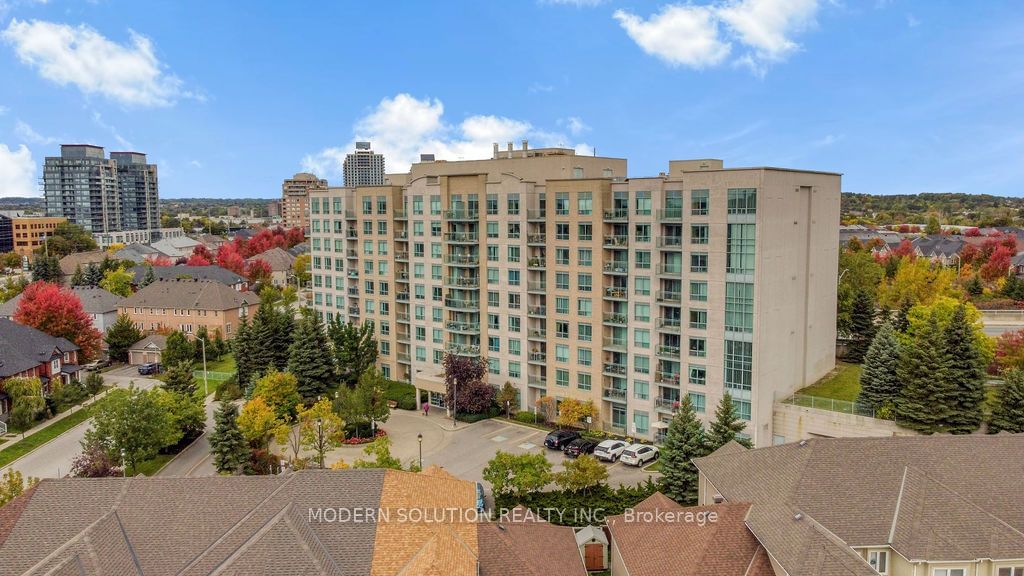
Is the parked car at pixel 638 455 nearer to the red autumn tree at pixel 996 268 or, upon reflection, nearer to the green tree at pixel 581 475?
the green tree at pixel 581 475

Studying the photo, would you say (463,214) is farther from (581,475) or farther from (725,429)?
(725,429)

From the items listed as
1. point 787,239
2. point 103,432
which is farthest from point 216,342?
point 787,239

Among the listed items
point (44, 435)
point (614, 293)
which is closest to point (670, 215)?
point (614, 293)

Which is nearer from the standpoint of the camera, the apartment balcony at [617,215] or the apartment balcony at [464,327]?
the apartment balcony at [617,215]

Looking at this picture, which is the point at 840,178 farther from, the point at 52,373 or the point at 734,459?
the point at 52,373

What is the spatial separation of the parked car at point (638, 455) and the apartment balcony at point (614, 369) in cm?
596

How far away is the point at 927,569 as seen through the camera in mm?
23859

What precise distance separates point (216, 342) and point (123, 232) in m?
142

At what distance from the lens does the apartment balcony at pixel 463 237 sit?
180ft

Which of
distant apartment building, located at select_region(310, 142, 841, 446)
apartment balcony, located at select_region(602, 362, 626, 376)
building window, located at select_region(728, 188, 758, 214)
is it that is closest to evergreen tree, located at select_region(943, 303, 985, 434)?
distant apartment building, located at select_region(310, 142, 841, 446)

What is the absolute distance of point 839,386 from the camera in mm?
51188

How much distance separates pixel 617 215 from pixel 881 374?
18547 millimetres

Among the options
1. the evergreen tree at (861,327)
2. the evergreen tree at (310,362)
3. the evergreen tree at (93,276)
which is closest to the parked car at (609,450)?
the evergreen tree at (310,362)

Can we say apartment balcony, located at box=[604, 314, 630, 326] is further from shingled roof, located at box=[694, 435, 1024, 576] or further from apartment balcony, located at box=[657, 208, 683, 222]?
shingled roof, located at box=[694, 435, 1024, 576]
